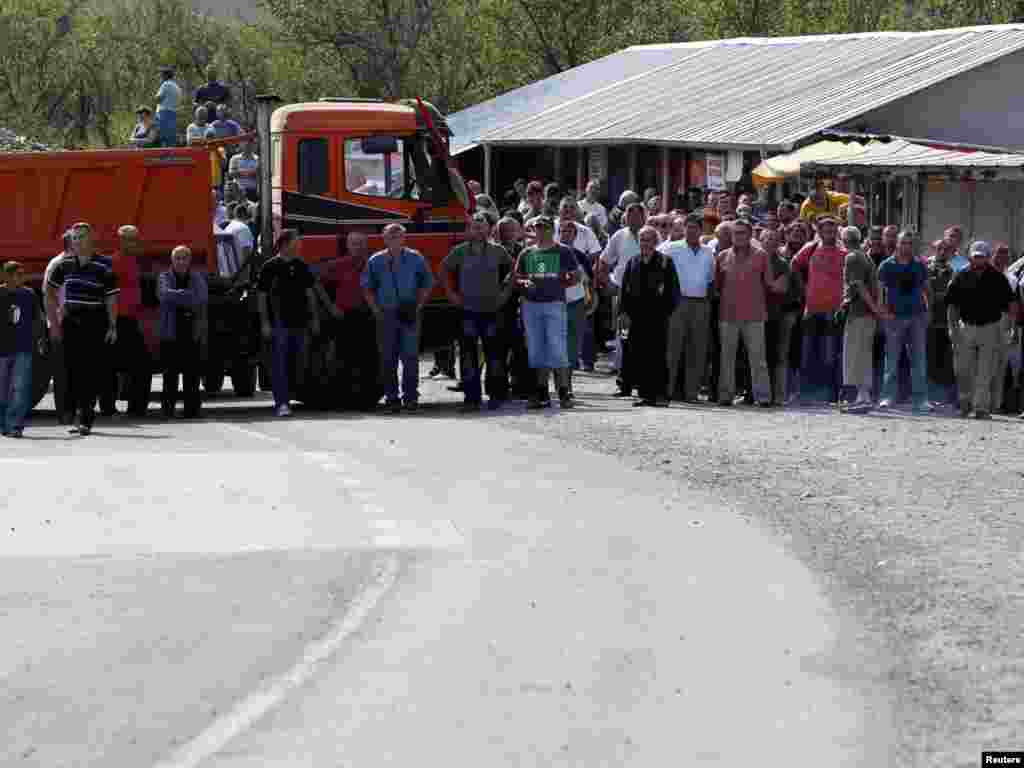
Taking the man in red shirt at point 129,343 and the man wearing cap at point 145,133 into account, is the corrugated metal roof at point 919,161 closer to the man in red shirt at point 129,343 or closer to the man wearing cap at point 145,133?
the man wearing cap at point 145,133

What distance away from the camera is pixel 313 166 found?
874 inches

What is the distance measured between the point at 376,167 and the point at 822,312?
4.67 m

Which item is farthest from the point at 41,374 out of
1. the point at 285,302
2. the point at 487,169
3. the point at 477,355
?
the point at 487,169

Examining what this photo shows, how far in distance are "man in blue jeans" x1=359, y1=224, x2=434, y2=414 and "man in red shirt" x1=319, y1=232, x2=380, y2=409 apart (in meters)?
0.44

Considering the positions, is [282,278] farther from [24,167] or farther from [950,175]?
[950,175]

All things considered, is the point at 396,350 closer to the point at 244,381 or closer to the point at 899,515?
the point at 244,381

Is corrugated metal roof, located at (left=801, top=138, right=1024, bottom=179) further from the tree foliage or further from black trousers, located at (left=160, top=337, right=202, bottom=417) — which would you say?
the tree foliage

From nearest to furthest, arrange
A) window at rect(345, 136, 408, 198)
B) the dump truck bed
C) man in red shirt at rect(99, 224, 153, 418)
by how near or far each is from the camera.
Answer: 1. man in red shirt at rect(99, 224, 153, 418)
2. the dump truck bed
3. window at rect(345, 136, 408, 198)

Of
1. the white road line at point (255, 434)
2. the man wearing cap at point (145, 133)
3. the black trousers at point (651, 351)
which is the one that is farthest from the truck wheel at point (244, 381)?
the man wearing cap at point (145, 133)

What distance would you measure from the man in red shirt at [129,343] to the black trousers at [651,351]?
4.66m

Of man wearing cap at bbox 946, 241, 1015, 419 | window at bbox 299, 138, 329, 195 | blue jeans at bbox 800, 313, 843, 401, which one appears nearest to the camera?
man wearing cap at bbox 946, 241, 1015, 419

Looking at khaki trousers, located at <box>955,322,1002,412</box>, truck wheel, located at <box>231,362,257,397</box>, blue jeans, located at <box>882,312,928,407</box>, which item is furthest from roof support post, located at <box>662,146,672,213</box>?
khaki trousers, located at <box>955,322,1002,412</box>

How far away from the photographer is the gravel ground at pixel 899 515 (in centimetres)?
901

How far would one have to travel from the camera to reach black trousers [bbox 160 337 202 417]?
68.6 ft
